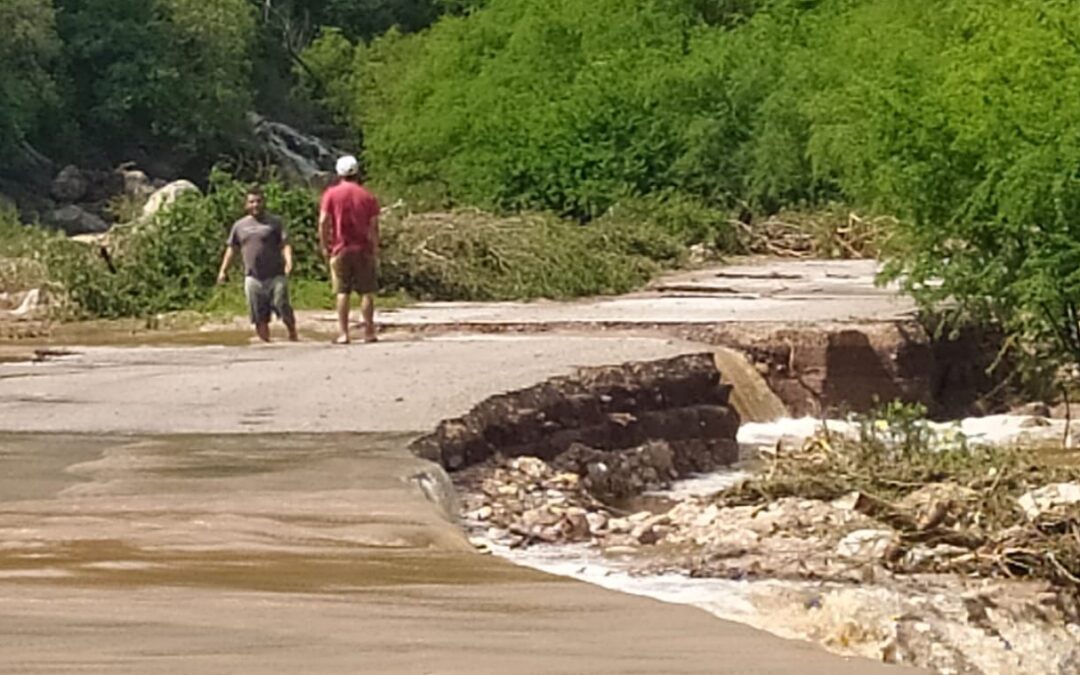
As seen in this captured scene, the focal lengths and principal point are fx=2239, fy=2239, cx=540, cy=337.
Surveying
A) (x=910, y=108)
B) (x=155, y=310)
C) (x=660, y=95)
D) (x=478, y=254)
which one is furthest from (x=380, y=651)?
(x=660, y=95)

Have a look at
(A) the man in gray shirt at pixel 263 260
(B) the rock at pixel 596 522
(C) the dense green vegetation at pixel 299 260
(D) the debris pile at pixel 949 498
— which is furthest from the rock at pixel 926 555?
(C) the dense green vegetation at pixel 299 260

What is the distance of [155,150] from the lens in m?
68.6

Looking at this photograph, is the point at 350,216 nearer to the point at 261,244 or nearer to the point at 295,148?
the point at 261,244

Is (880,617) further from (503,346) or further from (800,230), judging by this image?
(800,230)

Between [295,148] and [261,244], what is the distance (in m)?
51.0

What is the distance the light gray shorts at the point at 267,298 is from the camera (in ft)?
67.7

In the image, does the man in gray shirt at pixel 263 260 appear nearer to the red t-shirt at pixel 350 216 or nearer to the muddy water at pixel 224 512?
the red t-shirt at pixel 350 216

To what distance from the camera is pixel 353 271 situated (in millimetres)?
20328

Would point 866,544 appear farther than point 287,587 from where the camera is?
Yes

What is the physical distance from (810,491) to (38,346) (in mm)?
10727

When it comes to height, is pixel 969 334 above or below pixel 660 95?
below

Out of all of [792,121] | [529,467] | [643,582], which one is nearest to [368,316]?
[529,467]

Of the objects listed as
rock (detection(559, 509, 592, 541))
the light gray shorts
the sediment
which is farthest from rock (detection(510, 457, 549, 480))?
the light gray shorts

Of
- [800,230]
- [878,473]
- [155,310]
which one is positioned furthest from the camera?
[800,230]
